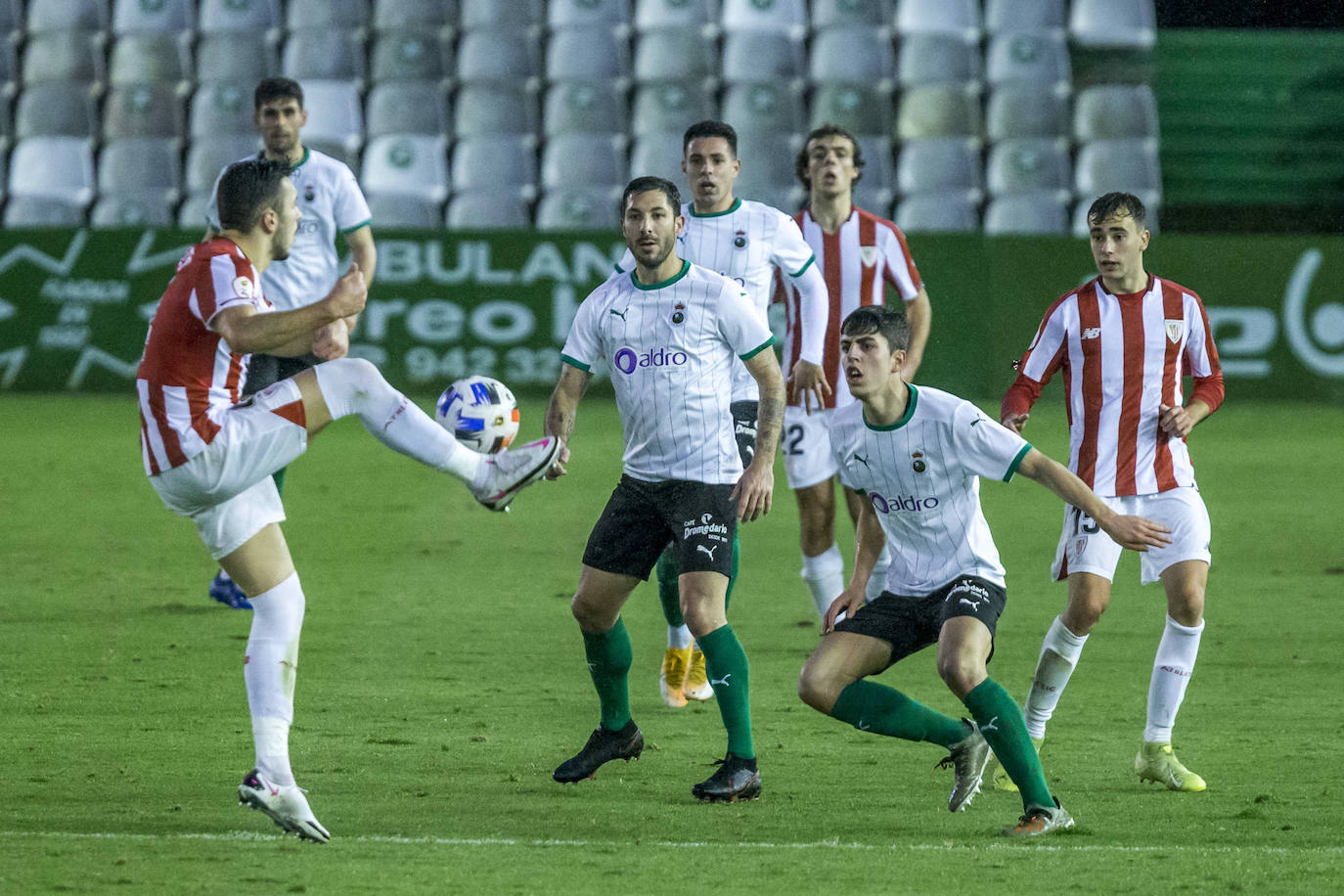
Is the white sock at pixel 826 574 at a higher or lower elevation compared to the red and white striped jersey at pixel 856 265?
lower

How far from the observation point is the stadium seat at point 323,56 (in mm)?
19828

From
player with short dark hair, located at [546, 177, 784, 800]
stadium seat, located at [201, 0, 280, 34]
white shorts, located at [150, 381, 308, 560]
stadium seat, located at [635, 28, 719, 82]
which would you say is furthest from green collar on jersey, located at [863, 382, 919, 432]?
stadium seat, located at [201, 0, 280, 34]

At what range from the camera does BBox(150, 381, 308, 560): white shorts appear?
15.3 feet

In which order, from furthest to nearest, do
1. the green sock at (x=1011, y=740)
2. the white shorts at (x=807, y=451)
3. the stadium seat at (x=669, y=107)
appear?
the stadium seat at (x=669, y=107), the white shorts at (x=807, y=451), the green sock at (x=1011, y=740)

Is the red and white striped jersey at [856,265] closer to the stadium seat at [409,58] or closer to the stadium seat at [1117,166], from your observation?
the stadium seat at [1117,166]

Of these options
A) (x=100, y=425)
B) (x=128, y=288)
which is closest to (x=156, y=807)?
(x=100, y=425)

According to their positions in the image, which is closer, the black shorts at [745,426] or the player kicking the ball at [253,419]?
the player kicking the ball at [253,419]

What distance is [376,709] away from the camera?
6.32 meters

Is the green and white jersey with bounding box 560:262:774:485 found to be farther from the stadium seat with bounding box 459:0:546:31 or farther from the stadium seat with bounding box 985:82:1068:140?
the stadium seat with bounding box 459:0:546:31

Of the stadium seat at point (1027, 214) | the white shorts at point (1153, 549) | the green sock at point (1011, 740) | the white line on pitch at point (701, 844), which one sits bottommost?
the white line on pitch at point (701, 844)

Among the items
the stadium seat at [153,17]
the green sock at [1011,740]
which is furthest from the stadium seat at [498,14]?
the green sock at [1011,740]

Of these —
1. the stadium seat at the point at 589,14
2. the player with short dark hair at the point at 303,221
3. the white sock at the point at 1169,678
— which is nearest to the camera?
the white sock at the point at 1169,678

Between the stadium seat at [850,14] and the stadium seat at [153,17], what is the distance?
7253 mm

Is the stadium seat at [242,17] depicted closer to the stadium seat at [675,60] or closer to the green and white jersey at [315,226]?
the stadium seat at [675,60]
